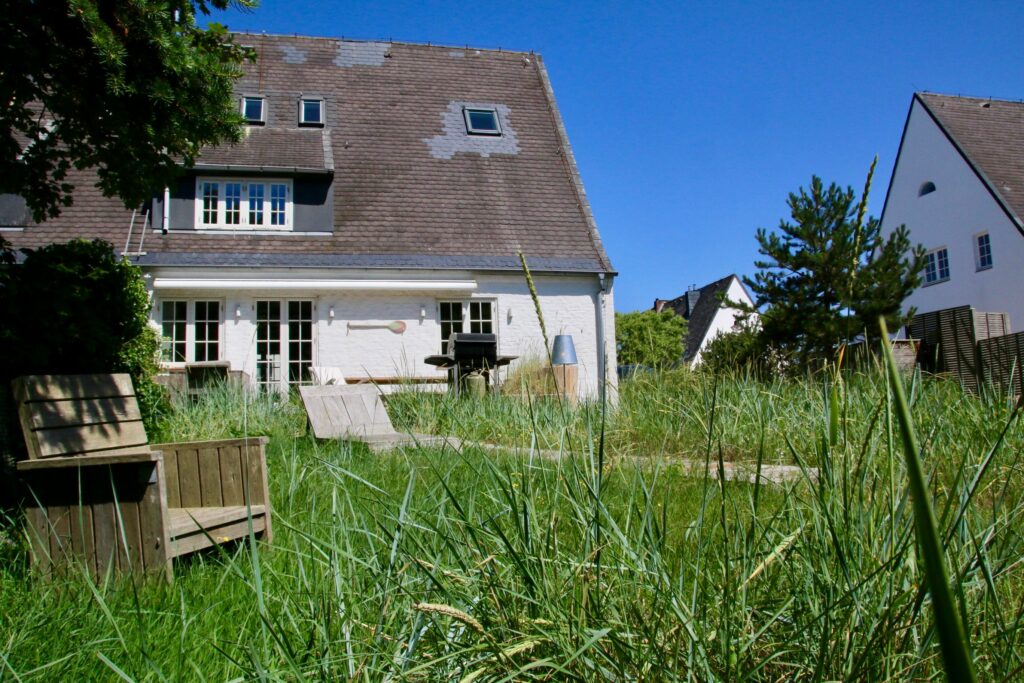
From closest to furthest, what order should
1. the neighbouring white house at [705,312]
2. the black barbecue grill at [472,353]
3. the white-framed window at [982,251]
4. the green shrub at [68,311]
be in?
1. the green shrub at [68,311]
2. the black barbecue grill at [472,353]
3. the white-framed window at [982,251]
4. the neighbouring white house at [705,312]

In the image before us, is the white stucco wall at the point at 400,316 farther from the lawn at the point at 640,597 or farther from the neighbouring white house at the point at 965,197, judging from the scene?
the neighbouring white house at the point at 965,197

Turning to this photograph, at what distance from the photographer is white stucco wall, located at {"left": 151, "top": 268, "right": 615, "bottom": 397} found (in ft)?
46.5

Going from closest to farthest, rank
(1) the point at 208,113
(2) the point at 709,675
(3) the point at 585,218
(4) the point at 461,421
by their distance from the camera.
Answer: (2) the point at 709,675
(1) the point at 208,113
(4) the point at 461,421
(3) the point at 585,218

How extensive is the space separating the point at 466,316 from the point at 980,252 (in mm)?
15935

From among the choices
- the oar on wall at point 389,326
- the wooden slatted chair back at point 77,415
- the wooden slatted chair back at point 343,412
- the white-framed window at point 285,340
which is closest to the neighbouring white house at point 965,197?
the oar on wall at point 389,326

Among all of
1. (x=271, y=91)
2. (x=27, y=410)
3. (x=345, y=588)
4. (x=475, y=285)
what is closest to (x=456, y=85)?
(x=271, y=91)

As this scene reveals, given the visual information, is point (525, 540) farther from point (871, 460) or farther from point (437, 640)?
point (871, 460)

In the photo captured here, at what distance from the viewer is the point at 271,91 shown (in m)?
16.8

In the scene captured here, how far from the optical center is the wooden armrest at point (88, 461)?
280 centimetres

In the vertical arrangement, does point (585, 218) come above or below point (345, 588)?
above

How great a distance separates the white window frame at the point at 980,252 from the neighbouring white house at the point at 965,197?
2 cm

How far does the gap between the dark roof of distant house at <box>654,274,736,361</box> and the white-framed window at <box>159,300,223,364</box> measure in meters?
28.9

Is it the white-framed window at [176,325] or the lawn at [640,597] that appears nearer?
the lawn at [640,597]

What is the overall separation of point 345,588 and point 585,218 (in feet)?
49.2
